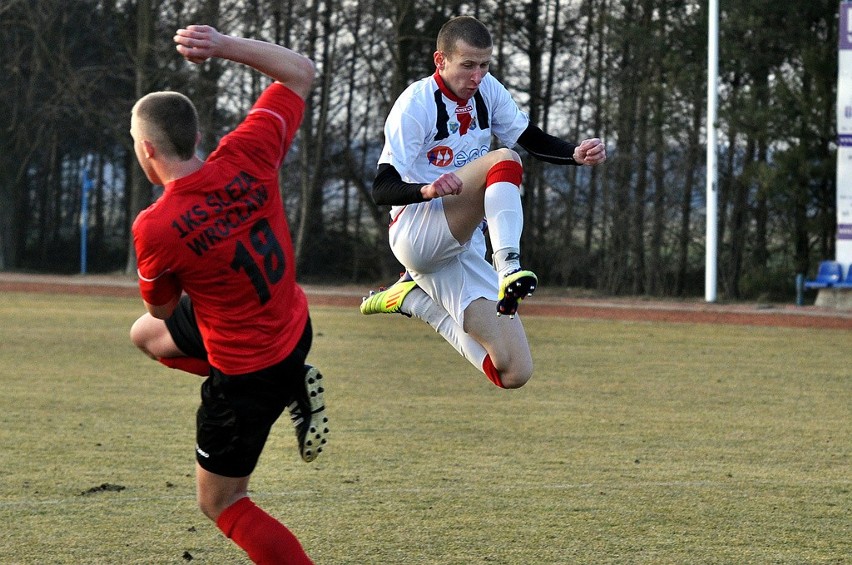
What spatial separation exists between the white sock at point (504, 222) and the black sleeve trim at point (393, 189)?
0.36m

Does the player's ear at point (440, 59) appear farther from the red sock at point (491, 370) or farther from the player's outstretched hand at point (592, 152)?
the red sock at point (491, 370)

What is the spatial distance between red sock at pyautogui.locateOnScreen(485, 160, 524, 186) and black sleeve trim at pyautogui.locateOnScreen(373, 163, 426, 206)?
34 centimetres

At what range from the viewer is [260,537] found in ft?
15.7

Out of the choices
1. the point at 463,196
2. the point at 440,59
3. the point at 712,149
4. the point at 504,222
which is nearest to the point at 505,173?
the point at 504,222

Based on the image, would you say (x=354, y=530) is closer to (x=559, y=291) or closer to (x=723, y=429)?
(x=723, y=429)

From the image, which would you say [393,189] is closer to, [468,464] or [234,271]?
[234,271]

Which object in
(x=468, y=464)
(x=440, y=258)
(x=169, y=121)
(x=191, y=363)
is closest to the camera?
(x=169, y=121)

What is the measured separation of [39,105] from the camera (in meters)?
34.1

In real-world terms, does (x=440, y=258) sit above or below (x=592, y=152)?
below

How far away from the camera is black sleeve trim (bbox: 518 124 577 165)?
6.88 metres

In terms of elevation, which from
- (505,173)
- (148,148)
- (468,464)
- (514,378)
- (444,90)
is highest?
Result: (444,90)

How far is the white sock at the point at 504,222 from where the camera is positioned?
6.35m

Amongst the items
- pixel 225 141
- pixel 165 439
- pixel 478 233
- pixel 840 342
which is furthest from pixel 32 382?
pixel 840 342

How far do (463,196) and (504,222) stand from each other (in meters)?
0.49
